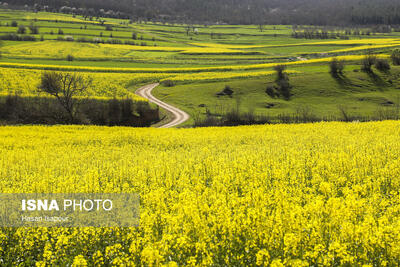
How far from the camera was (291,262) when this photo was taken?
7.81 meters

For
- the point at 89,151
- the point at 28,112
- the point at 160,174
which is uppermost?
the point at 160,174

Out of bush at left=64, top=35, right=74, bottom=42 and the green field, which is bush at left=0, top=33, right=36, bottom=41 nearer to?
the green field

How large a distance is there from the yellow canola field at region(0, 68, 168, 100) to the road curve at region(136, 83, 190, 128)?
3792 millimetres

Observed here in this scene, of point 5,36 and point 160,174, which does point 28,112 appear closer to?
point 160,174

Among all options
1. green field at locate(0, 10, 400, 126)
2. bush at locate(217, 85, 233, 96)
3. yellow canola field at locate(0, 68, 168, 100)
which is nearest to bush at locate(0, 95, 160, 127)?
yellow canola field at locate(0, 68, 168, 100)

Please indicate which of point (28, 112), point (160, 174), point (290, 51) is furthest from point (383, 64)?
point (160, 174)

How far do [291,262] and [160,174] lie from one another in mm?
9617

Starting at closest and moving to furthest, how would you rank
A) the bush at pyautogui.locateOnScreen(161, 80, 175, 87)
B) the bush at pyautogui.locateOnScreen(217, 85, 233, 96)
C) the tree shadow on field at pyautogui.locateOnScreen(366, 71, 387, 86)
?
the bush at pyautogui.locateOnScreen(217, 85, 233, 96)
the tree shadow on field at pyautogui.locateOnScreen(366, 71, 387, 86)
the bush at pyautogui.locateOnScreen(161, 80, 175, 87)

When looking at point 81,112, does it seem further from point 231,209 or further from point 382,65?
point 382,65

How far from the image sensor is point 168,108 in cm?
6800

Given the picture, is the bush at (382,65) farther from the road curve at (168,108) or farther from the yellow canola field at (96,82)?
the yellow canola field at (96,82)

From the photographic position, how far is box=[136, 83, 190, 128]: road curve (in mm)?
57306

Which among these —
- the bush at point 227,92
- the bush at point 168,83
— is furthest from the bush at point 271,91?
the bush at point 168,83

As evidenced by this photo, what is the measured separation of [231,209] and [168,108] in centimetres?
5721
